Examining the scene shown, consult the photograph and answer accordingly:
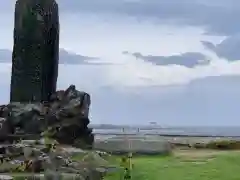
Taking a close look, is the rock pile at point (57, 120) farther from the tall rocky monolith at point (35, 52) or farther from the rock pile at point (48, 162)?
the rock pile at point (48, 162)

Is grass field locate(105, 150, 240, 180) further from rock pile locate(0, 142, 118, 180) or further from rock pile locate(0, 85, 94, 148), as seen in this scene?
rock pile locate(0, 85, 94, 148)

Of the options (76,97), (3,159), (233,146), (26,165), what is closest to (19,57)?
(76,97)

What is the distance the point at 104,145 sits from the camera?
16.3 meters

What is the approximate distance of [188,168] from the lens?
40.2ft

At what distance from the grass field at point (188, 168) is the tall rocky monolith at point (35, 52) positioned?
14.7 ft

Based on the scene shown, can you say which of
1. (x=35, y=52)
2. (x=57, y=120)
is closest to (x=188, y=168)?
(x=57, y=120)

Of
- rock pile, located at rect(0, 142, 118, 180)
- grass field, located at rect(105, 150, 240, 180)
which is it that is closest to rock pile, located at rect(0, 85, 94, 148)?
rock pile, located at rect(0, 142, 118, 180)

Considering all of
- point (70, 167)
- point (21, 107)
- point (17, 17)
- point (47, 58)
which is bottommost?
point (70, 167)

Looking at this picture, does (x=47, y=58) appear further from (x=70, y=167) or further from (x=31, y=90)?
(x=70, y=167)

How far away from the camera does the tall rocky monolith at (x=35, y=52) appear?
16.9 metres

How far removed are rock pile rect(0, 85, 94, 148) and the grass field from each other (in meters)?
2.61

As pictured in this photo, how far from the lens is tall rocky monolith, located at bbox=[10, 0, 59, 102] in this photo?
16859 mm

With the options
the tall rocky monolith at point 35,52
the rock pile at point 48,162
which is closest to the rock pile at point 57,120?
the tall rocky monolith at point 35,52

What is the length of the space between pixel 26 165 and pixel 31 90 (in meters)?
5.69
